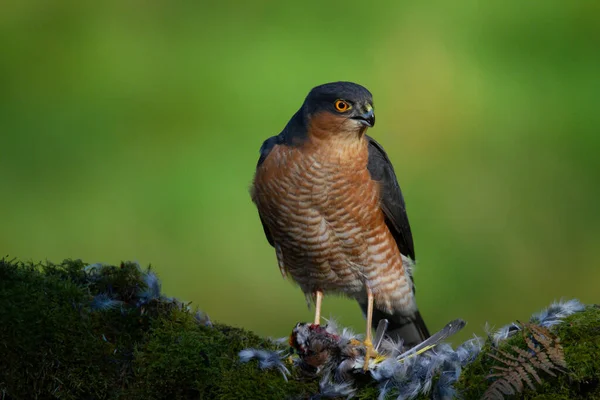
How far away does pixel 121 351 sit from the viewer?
3.17 meters

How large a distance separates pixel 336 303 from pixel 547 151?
245cm

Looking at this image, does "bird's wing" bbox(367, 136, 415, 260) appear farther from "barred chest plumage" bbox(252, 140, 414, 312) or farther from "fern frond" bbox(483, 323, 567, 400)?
"fern frond" bbox(483, 323, 567, 400)

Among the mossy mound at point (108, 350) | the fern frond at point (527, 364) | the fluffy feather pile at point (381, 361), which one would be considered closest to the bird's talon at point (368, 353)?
the fluffy feather pile at point (381, 361)

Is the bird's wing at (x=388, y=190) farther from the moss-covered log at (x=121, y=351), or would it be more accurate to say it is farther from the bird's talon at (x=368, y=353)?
the moss-covered log at (x=121, y=351)

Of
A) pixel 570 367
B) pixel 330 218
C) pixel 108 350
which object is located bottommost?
pixel 570 367

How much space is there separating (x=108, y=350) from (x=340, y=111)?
165 centimetres

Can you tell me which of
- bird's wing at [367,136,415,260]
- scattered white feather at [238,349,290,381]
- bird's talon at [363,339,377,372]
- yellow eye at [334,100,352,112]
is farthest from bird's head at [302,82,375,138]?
scattered white feather at [238,349,290,381]

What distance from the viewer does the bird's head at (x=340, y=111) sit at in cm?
414

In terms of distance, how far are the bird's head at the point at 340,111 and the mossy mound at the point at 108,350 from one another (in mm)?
1255

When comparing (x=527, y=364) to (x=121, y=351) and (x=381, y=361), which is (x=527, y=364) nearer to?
(x=381, y=361)

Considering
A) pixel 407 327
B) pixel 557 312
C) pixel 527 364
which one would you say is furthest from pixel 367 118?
pixel 527 364

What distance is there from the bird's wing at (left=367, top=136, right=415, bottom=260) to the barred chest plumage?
57 mm

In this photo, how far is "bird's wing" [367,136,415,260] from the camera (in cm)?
447

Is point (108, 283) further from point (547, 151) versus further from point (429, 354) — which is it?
point (547, 151)
